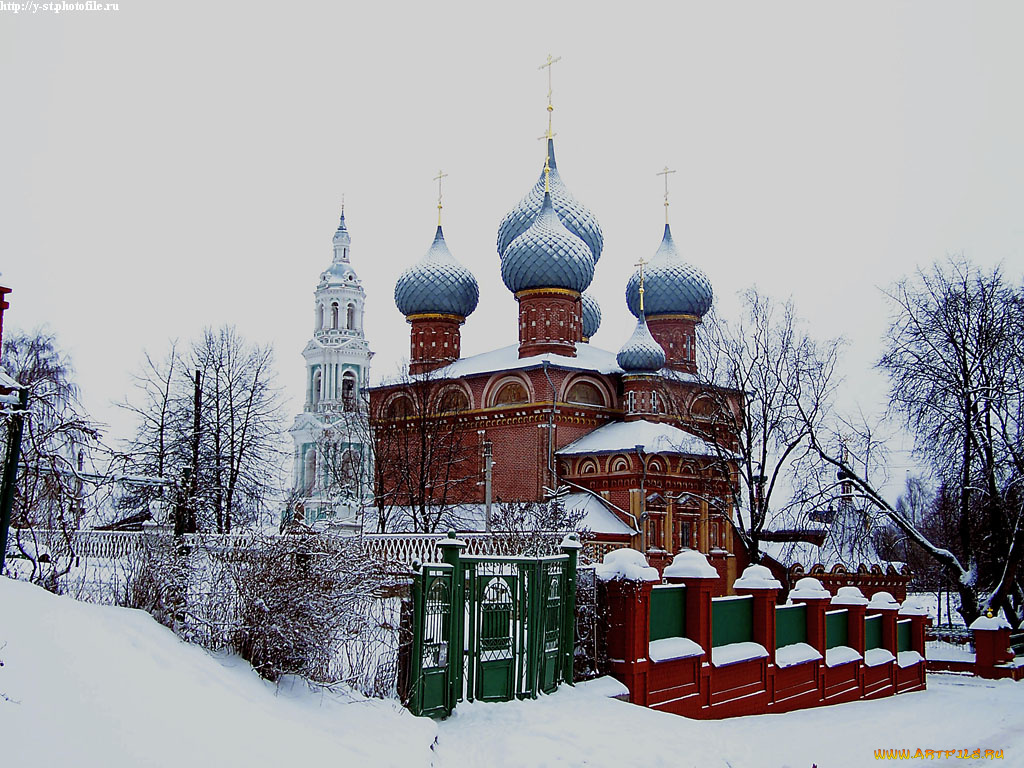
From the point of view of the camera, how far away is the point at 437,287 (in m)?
36.2

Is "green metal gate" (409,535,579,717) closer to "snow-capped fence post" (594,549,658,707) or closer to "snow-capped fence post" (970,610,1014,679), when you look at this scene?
"snow-capped fence post" (594,549,658,707)

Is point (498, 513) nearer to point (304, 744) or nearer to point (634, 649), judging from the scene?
point (634, 649)

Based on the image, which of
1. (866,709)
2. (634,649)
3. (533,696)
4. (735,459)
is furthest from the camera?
(735,459)

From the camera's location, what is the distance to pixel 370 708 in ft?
27.5

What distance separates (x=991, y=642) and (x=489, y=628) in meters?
13.5

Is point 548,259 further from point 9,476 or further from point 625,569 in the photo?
point 9,476

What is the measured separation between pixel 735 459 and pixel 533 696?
50.6 ft

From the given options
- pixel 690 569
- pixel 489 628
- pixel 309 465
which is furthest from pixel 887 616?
pixel 309 465

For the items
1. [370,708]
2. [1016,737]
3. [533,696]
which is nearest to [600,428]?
[1016,737]

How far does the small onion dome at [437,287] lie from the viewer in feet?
119

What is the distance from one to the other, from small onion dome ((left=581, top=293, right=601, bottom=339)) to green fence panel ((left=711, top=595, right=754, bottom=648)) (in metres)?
27.2

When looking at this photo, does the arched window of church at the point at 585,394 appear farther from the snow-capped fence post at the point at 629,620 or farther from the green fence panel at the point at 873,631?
the snow-capped fence post at the point at 629,620

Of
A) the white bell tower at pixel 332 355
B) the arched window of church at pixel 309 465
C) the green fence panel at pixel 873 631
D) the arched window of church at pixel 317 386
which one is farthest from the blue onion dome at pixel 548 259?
the arched window of church at pixel 317 386

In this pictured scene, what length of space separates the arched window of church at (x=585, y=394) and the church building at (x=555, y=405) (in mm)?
44
